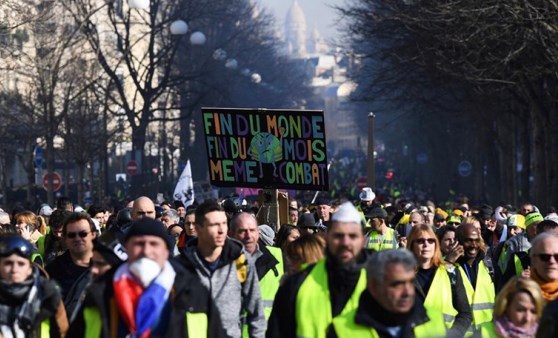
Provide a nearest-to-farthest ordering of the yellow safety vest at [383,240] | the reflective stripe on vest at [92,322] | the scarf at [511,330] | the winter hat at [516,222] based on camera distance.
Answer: the reflective stripe on vest at [92,322] → the scarf at [511,330] → the yellow safety vest at [383,240] → the winter hat at [516,222]

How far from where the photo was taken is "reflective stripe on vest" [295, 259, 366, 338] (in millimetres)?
8211

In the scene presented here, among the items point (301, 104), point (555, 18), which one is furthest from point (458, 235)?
point (301, 104)

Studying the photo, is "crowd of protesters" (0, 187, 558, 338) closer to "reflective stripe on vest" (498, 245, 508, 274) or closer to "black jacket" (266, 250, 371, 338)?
"black jacket" (266, 250, 371, 338)

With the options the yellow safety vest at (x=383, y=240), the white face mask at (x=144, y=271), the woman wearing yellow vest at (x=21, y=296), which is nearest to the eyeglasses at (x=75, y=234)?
the woman wearing yellow vest at (x=21, y=296)

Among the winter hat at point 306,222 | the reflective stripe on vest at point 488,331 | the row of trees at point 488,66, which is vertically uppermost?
the row of trees at point 488,66

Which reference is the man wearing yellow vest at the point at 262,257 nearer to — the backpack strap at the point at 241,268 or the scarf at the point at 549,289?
the backpack strap at the point at 241,268

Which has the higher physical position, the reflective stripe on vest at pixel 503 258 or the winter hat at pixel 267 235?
the winter hat at pixel 267 235

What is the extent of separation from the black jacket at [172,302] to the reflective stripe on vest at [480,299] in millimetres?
3364

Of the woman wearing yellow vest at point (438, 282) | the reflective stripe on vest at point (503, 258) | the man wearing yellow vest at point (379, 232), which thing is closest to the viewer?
the woman wearing yellow vest at point (438, 282)

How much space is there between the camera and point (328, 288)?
829cm

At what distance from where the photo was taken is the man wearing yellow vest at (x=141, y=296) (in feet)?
24.7

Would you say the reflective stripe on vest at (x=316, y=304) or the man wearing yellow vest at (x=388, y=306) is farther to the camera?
the reflective stripe on vest at (x=316, y=304)

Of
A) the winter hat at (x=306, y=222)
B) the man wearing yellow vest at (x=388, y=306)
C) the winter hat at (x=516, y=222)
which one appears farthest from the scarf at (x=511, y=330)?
the winter hat at (x=516, y=222)

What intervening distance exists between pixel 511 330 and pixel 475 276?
366 cm
